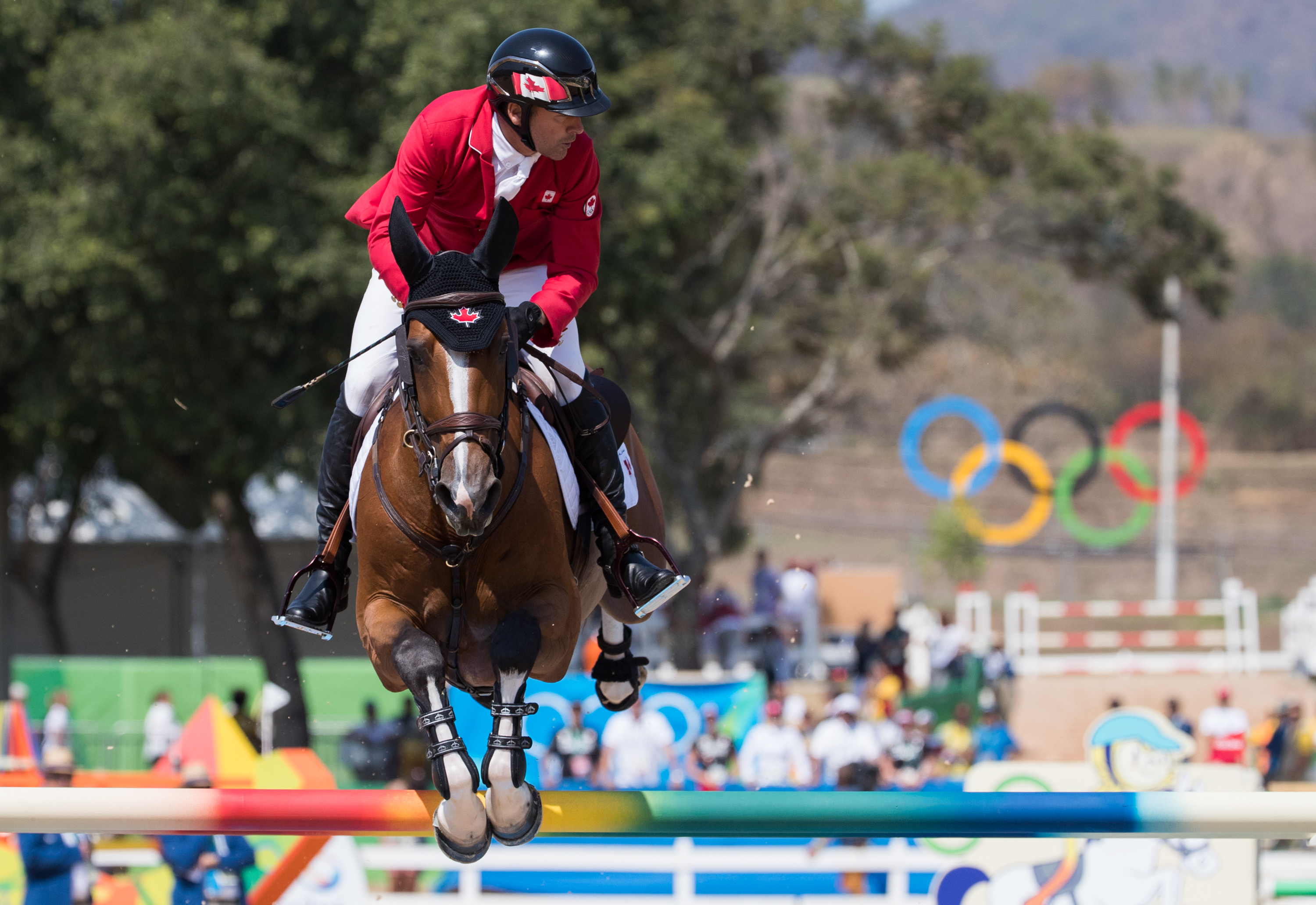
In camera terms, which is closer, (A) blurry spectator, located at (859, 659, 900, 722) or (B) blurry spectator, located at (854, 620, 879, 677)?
(A) blurry spectator, located at (859, 659, 900, 722)

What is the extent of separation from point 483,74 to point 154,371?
17.1 feet

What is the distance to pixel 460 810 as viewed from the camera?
346 centimetres

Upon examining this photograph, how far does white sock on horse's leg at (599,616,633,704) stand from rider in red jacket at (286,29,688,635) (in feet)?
2.60

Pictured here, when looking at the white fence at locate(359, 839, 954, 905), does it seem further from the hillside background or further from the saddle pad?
the hillside background

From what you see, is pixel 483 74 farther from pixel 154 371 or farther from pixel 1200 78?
pixel 1200 78

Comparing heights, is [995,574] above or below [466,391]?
above

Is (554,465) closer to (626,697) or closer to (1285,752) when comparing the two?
(626,697)

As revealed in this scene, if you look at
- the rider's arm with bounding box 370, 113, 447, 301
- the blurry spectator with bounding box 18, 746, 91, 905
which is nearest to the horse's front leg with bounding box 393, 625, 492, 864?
the rider's arm with bounding box 370, 113, 447, 301

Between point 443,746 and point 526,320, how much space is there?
1274 mm

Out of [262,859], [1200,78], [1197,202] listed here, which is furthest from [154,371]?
[1200,78]

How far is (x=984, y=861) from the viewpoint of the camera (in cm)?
777

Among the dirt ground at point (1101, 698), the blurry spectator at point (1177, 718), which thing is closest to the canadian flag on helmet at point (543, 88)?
the blurry spectator at point (1177, 718)

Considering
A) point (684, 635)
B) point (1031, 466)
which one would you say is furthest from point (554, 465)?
point (1031, 466)

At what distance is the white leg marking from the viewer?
509cm
